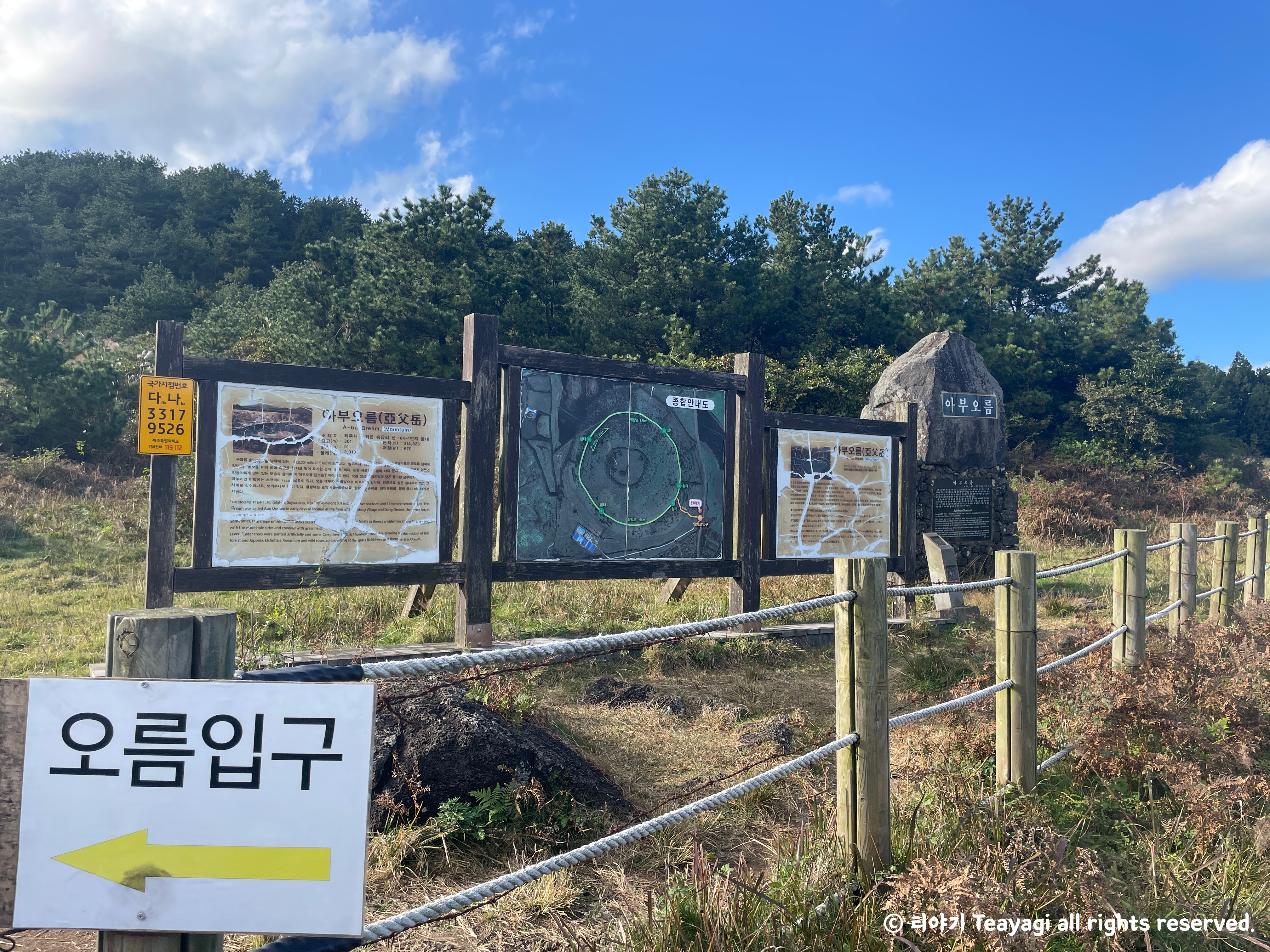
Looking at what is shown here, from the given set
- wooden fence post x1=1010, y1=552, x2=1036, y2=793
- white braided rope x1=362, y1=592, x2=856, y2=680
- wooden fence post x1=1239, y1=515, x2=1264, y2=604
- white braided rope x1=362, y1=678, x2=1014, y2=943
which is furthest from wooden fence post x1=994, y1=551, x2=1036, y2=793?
wooden fence post x1=1239, y1=515, x2=1264, y2=604

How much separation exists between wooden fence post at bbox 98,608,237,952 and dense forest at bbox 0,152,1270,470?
55.5ft

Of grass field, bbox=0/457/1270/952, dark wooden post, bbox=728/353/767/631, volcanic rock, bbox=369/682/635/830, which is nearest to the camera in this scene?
grass field, bbox=0/457/1270/952

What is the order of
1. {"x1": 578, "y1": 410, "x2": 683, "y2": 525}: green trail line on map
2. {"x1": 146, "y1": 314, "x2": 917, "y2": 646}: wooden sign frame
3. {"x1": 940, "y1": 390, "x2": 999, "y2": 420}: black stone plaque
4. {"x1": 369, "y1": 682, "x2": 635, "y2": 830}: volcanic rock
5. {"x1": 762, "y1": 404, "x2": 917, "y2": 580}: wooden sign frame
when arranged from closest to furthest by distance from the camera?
1. {"x1": 369, "y1": 682, "x2": 635, "y2": 830}: volcanic rock
2. {"x1": 146, "y1": 314, "x2": 917, "y2": 646}: wooden sign frame
3. {"x1": 578, "y1": 410, "x2": 683, "y2": 525}: green trail line on map
4. {"x1": 762, "y1": 404, "x2": 917, "y2": 580}: wooden sign frame
5. {"x1": 940, "y1": 390, "x2": 999, "y2": 420}: black stone plaque

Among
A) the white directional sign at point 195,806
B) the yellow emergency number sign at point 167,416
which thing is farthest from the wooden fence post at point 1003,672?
the yellow emergency number sign at point 167,416

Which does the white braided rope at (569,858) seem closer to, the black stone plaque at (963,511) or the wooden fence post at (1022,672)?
the wooden fence post at (1022,672)

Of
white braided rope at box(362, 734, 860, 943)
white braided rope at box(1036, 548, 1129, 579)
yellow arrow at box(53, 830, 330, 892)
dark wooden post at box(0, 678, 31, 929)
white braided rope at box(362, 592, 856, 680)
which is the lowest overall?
white braided rope at box(362, 734, 860, 943)

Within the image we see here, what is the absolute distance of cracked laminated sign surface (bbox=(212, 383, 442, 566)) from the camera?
5.19m

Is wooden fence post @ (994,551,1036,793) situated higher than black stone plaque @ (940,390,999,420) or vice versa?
black stone plaque @ (940,390,999,420)

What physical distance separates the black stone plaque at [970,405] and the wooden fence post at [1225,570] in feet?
11.7

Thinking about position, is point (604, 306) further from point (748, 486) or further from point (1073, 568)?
point (1073, 568)

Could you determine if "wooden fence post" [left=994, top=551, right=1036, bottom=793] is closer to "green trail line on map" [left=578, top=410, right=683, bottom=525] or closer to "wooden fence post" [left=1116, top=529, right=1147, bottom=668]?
"wooden fence post" [left=1116, top=529, right=1147, bottom=668]

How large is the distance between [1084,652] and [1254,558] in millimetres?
6053

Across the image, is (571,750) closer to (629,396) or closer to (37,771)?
(37,771)

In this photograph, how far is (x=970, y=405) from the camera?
10492 mm
